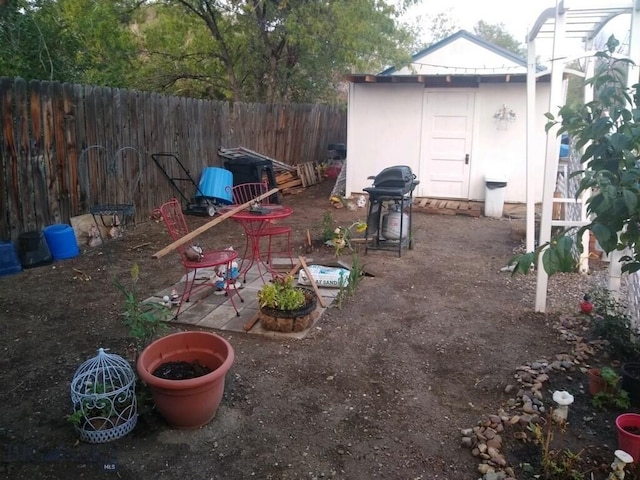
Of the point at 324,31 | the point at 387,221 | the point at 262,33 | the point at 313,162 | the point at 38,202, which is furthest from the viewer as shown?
the point at 313,162

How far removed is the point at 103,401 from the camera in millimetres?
2498

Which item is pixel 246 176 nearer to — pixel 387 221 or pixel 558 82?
pixel 387 221

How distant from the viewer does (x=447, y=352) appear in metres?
3.61

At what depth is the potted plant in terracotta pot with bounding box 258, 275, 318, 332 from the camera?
12.3ft

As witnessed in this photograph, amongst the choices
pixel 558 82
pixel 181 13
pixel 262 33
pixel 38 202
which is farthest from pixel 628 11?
pixel 181 13

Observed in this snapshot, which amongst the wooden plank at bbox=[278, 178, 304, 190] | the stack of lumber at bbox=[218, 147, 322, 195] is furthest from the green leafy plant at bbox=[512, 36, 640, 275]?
the wooden plank at bbox=[278, 178, 304, 190]

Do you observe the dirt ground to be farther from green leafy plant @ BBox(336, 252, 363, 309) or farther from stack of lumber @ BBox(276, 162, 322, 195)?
stack of lumber @ BBox(276, 162, 322, 195)

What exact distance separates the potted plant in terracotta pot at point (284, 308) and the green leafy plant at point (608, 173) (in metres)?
1.74

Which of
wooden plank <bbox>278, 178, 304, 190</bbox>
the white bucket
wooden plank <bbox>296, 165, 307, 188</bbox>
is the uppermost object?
wooden plank <bbox>296, 165, 307, 188</bbox>

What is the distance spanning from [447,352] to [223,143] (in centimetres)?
687

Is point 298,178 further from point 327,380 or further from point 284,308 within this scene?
point 327,380

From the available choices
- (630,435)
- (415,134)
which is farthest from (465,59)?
(630,435)

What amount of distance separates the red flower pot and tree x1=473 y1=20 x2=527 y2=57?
29.7 metres

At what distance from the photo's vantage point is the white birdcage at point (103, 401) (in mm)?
2486
